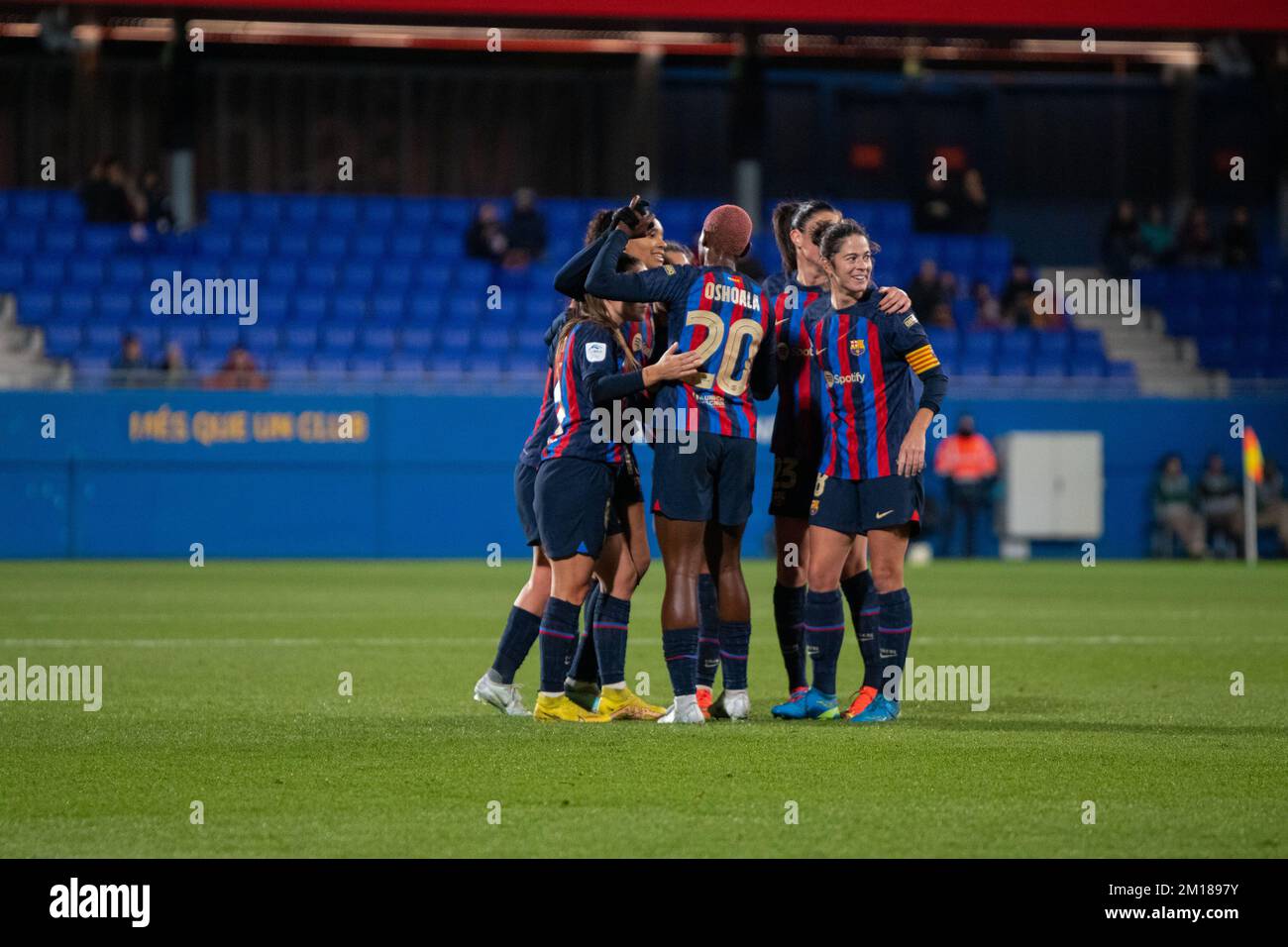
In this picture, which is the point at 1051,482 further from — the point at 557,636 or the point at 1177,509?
the point at 557,636

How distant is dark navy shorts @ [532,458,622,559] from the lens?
811cm

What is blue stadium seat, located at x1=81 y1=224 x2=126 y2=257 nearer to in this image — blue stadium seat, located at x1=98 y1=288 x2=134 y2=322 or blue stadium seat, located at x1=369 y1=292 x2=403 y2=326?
blue stadium seat, located at x1=98 y1=288 x2=134 y2=322

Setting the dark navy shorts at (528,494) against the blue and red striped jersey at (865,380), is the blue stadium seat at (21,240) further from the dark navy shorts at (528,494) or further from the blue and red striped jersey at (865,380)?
the blue and red striped jersey at (865,380)

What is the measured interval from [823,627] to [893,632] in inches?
11.6

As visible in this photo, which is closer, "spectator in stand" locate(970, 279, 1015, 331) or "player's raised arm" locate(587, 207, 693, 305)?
"player's raised arm" locate(587, 207, 693, 305)

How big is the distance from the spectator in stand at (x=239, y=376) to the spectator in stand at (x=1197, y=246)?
13.9 meters

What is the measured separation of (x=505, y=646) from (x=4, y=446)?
52.6 ft

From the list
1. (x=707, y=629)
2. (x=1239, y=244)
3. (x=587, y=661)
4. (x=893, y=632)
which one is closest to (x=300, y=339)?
(x=1239, y=244)

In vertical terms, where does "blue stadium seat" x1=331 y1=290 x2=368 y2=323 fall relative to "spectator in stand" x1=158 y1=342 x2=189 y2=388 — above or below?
above

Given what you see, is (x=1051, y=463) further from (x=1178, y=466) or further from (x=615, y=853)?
(x=615, y=853)

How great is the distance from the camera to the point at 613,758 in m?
7.20

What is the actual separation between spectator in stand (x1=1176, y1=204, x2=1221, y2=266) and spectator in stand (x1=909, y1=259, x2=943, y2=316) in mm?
4889

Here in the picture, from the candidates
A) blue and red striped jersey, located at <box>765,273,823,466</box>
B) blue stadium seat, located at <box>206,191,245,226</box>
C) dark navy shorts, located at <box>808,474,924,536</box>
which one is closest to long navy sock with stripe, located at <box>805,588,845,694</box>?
dark navy shorts, located at <box>808,474,924,536</box>

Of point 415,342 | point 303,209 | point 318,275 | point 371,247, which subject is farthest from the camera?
point 303,209
